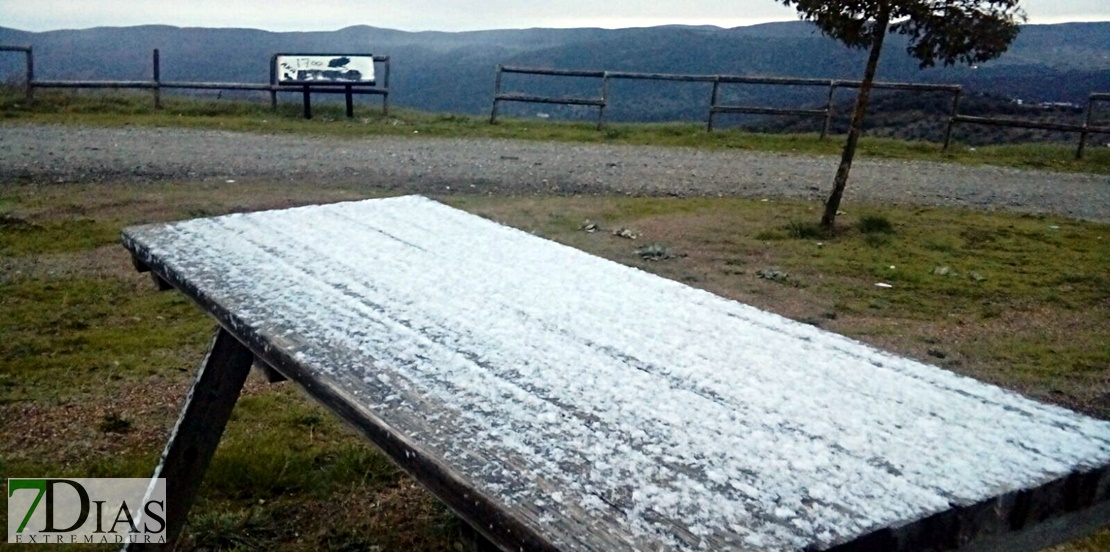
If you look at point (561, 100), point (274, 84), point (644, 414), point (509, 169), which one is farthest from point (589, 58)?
point (644, 414)

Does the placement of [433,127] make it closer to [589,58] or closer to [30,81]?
[30,81]

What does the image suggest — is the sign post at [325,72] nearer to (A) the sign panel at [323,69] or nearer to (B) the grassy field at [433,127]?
(A) the sign panel at [323,69]

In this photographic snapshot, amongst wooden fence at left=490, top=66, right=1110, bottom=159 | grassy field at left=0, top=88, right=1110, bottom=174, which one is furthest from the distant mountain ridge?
grassy field at left=0, top=88, right=1110, bottom=174

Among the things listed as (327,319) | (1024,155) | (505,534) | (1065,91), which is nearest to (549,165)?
(1024,155)

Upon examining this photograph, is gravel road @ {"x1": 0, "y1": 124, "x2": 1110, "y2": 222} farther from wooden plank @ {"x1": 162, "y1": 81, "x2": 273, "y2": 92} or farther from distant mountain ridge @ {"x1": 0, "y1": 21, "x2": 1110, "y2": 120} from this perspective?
distant mountain ridge @ {"x1": 0, "y1": 21, "x2": 1110, "y2": 120}

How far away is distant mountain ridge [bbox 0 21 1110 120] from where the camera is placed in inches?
2351

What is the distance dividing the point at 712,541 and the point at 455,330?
0.91 metres

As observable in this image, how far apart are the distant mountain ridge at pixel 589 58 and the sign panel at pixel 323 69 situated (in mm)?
35571

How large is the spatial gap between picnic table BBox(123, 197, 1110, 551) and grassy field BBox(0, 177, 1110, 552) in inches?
18.2

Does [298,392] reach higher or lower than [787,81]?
lower

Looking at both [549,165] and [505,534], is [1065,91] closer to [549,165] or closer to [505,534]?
[549,165]

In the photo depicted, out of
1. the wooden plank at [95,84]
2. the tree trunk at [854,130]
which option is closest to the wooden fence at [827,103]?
the wooden plank at [95,84]

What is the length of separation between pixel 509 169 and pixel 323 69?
7484 millimetres

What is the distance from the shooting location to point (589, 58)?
75812mm
